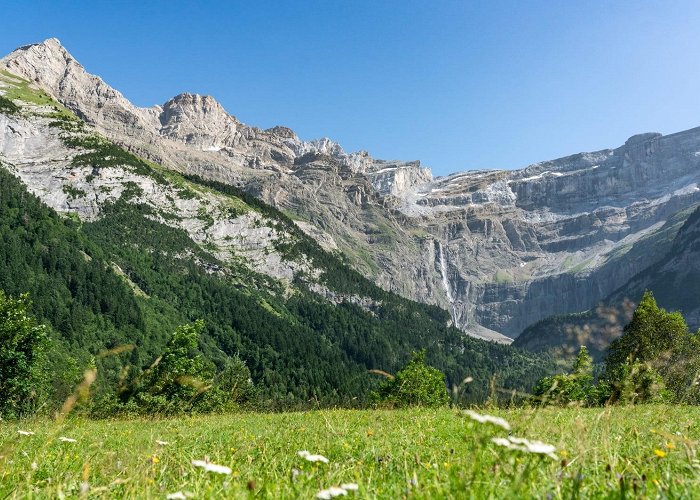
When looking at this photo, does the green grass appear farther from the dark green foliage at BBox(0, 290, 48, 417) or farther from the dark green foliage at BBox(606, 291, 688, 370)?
the dark green foliage at BBox(606, 291, 688, 370)

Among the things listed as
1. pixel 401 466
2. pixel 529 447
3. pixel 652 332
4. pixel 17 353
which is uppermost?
pixel 529 447

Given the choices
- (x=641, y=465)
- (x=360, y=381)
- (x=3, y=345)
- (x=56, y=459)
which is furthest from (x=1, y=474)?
(x=360, y=381)

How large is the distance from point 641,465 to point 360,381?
198615 mm

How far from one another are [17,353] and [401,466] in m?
41.6

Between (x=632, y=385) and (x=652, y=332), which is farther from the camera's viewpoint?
(x=652, y=332)

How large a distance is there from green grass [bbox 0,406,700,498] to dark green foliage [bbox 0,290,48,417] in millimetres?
32277

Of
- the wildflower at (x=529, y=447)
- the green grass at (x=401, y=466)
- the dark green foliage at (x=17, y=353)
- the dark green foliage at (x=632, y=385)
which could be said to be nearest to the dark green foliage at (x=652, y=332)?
the dark green foliage at (x=632, y=385)

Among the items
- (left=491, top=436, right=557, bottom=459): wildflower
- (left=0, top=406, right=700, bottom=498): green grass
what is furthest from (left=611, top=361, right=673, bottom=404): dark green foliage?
(left=491, top=436, right=557, bottom=459): wildflower

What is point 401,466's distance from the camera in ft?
19.7

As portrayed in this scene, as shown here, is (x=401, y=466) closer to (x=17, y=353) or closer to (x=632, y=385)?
(x=632, y=385)

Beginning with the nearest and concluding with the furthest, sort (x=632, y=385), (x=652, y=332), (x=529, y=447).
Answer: (x=529, y=447), (x=632, y=385), (x=652, y=332)

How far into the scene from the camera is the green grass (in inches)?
147

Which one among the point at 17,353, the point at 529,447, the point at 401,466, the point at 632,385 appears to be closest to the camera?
the point at 529,447

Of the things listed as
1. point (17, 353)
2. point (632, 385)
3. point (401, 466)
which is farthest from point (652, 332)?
point (17, 353)
